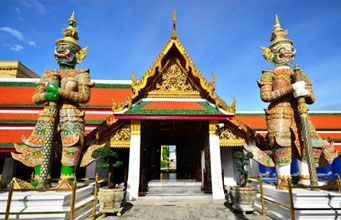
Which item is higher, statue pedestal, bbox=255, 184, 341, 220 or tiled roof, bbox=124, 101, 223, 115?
tiled roof, bbox=124, 101, 223, 115

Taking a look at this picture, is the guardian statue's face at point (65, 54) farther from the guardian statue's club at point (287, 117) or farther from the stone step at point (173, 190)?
the guardian statue's club at point (287, 117)

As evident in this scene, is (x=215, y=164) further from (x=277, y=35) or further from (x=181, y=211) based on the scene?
(x=277, y=35)

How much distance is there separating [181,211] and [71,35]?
22.2ft

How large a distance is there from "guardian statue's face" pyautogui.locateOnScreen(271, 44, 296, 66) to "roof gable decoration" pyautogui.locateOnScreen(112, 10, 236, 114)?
2.09m

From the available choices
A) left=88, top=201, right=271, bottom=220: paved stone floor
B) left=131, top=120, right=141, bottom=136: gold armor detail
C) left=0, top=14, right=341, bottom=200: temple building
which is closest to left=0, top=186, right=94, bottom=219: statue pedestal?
left=88, top=201, right=271, bottom=220: paved stone floor

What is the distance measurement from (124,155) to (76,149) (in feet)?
18.8

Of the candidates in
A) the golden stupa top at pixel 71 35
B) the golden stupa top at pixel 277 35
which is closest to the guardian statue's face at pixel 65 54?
the golden stupa top at pixel 71 35

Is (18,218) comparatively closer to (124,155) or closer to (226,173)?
(124,155)

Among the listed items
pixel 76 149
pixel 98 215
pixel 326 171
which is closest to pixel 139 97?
pixel 76 149

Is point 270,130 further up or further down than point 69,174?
further up

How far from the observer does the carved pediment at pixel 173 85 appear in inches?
297

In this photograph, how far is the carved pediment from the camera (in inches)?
297

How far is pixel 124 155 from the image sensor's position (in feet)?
34.9

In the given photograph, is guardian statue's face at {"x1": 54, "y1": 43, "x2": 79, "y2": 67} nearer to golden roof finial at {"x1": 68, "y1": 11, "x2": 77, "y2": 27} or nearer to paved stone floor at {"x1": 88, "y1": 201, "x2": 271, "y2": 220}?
golden roof finial at {"x1": 68, "y1": 11, "x2": 77, "y2": 27}
